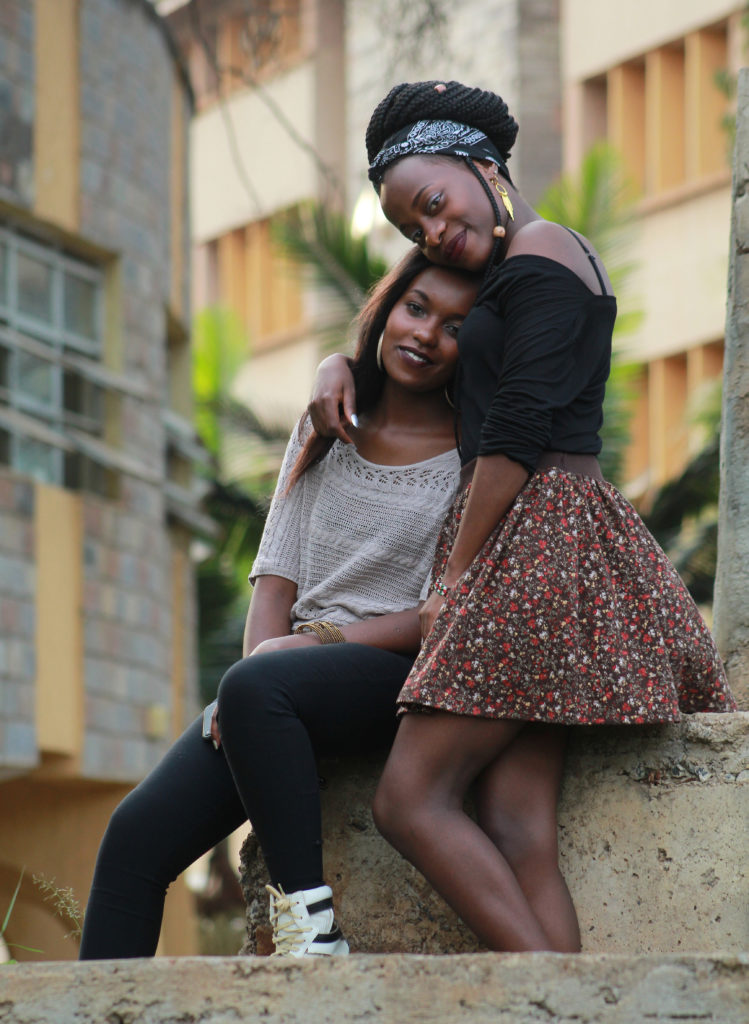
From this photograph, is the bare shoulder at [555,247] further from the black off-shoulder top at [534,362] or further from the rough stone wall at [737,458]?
the rough stone wall at [737,458]

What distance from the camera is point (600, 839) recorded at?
3.62 metres

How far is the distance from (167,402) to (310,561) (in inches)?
Result: 417

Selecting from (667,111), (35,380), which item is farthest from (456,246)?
(667,111)

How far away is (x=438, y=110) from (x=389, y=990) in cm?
187

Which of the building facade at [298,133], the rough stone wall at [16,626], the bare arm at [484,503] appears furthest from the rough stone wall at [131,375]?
the bare arm at [484,503]

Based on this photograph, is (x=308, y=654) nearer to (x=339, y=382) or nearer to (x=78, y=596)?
(x=339, y=382)

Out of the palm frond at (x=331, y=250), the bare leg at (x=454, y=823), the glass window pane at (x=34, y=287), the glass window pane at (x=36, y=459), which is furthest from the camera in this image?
the palm frond at (x=331, y=250)

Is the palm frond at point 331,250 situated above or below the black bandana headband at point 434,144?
above

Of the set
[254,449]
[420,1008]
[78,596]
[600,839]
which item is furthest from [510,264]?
[254,449]

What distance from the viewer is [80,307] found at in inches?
488

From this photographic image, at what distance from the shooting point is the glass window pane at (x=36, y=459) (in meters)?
11.4

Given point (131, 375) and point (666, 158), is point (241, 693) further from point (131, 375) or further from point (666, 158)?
point (666, 158)

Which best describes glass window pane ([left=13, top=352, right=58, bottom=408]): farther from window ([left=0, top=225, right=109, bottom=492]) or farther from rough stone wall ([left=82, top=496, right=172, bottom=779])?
rough stone wall ([left=82, top=496, right=172, bottom=779])

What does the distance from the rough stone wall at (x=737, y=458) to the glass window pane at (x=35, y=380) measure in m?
7.43
